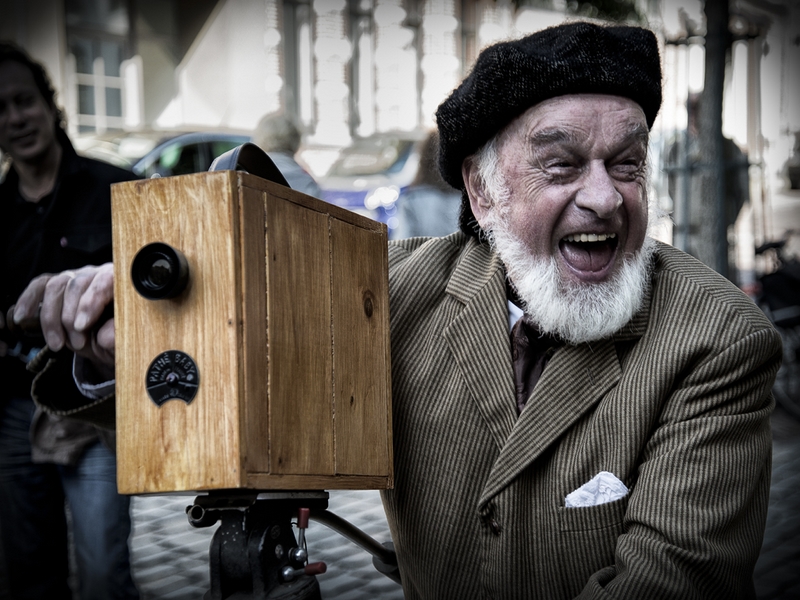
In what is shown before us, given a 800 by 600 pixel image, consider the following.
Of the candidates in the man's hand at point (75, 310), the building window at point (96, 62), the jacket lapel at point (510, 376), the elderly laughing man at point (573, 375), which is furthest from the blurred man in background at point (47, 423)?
the building window at point (96, 62)

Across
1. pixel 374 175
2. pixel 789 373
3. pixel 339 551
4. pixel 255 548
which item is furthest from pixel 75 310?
pixel 374 175

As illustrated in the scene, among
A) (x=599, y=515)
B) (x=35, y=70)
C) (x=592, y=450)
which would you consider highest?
(x=35, y=70)

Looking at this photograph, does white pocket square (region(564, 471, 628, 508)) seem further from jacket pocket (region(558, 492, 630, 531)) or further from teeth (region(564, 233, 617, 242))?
teeth (region(564, 233, 617, 242))

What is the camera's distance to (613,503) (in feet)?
5.72

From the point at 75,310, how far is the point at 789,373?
7.17m

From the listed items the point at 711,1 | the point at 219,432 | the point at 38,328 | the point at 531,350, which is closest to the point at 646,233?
the point at 531,350

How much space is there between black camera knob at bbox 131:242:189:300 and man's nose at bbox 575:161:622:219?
0.98 metres

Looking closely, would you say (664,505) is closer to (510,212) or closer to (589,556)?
(589,556)

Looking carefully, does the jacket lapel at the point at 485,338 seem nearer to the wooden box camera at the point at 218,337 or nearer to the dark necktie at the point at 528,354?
the dark necktie at the point at 528,354

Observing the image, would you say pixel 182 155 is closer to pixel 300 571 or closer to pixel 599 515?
pixel 599 515

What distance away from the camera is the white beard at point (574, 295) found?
188 cm

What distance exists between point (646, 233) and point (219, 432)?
1.25m

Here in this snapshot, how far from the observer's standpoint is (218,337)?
123cm

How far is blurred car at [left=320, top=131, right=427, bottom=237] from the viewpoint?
11773 mm
